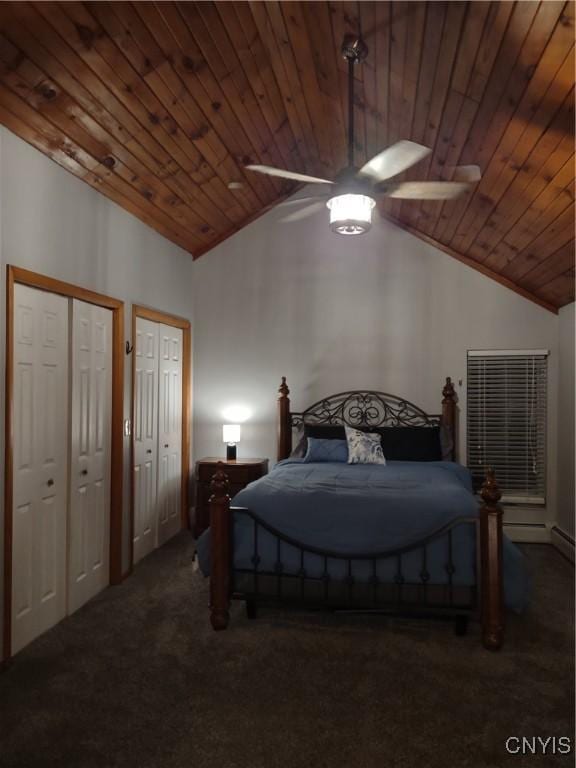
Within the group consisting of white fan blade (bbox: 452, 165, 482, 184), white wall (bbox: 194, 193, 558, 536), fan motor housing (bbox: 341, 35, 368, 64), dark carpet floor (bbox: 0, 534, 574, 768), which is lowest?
dark carpet floor (bbox: 0, 534, 574, 768)

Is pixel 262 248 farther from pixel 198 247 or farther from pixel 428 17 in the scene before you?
pixel 428 17

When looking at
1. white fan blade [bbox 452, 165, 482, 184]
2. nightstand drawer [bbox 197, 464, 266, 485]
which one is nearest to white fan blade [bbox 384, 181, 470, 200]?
white fan blade [bbox 452, 165, 482, 184]

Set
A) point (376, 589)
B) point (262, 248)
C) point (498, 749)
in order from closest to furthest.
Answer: point (498, 749) < point (376, 589) < point (262, 248)

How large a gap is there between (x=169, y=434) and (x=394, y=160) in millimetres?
3297

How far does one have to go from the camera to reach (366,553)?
10.6ft

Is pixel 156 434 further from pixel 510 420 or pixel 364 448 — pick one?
pixel 510 420

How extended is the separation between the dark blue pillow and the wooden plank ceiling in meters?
2.02

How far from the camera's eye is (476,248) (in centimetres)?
485

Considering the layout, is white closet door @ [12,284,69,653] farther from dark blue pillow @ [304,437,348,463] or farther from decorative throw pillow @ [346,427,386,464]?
decorative throw pillow @ [346,427,386,464]

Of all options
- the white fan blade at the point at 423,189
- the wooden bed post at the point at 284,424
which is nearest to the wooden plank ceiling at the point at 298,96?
the white fan blade at the point at 423,189

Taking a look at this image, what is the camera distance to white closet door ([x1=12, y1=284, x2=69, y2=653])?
118 inches

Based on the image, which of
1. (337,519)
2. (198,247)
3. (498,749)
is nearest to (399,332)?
(198,247)

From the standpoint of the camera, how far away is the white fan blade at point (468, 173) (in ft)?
10.7

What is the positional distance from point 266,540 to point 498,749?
1.56 m
